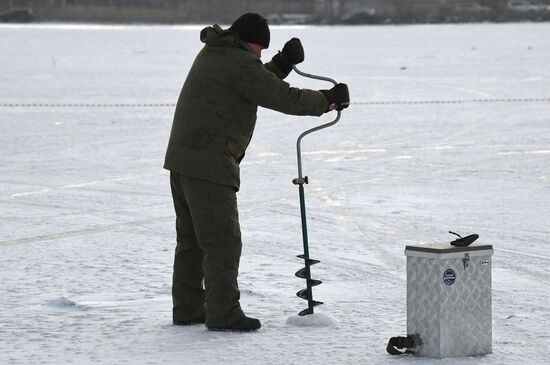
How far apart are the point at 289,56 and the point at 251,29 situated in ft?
0.75

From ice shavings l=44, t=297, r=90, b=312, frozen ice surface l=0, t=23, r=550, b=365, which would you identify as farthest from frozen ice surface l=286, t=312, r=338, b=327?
ice shavings l=44, t=297, r=90, b=312

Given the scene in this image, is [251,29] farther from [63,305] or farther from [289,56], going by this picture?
[63,305]

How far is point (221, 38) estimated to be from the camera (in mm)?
6281

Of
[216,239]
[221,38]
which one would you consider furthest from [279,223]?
[221,38]

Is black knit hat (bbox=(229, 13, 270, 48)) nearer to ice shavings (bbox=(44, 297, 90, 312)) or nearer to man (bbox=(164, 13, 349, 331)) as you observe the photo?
man (bbox=(164, 13, 349, 331))

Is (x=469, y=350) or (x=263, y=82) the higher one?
(x=263, y=82)

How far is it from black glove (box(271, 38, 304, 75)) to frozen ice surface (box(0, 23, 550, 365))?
1298mm

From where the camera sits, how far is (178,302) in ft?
21.4

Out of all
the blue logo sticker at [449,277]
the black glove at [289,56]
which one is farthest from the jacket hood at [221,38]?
the blue logo sticker at [449,277]

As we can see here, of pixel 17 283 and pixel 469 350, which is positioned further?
pixel 17 283

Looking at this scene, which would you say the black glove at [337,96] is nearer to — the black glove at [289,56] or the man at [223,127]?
the man at [223,127]

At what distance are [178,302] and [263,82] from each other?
121 cm

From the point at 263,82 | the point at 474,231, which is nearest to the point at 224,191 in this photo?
the point at 263,82

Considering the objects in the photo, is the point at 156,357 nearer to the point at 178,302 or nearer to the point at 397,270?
the point at 178,302
